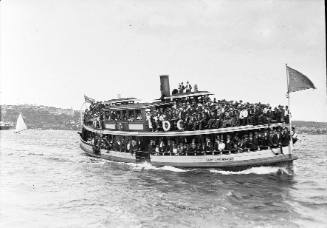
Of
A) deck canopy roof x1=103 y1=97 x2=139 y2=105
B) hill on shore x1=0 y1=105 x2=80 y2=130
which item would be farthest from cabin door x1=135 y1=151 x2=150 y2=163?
hill on shore x1=0 y1=105 x2=80 y2=130

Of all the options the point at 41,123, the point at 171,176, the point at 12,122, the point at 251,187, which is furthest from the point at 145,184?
the point at 41,123

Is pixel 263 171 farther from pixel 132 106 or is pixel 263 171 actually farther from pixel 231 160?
pixel 132 106

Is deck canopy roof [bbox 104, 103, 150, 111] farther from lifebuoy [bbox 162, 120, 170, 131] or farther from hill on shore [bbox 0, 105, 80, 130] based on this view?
hill on shore [bbox 0, 105, 80, 130]

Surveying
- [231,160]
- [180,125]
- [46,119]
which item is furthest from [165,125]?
[46,119]

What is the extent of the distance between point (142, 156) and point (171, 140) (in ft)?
10.6

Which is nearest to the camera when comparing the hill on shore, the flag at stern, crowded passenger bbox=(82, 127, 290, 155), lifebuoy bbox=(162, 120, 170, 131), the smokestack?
the flag at stern

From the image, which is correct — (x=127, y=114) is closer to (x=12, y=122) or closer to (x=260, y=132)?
(x=260, y=132)

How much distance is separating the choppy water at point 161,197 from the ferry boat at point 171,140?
2.66 feet

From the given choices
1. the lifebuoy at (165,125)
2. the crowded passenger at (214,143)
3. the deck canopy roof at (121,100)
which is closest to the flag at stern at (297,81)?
the crowded passenger at (214,143)

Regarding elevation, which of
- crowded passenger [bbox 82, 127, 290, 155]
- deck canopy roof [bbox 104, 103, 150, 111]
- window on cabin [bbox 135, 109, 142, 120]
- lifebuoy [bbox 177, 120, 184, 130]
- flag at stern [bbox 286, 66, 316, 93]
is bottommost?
crowded passenger [bbox 82, 127, 290, 155]

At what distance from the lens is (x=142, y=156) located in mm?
28891

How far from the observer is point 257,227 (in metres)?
13.8

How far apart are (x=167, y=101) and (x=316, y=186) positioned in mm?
12534

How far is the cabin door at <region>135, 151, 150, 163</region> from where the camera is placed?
93.0 ft
